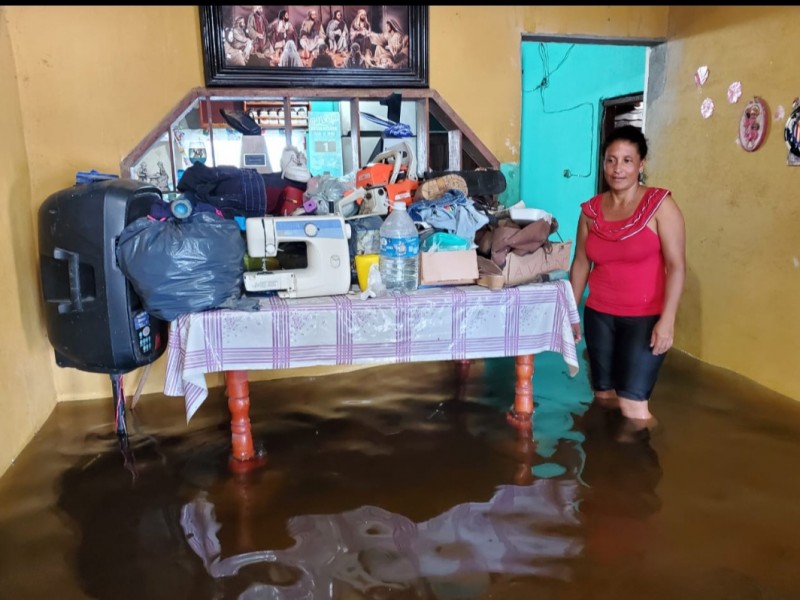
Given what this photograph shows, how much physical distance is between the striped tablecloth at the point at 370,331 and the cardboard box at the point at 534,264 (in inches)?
2.4

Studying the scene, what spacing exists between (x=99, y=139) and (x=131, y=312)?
3.74ft

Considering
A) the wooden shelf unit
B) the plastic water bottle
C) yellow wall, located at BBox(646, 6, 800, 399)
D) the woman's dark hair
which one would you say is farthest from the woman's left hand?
the wooden shelf unit

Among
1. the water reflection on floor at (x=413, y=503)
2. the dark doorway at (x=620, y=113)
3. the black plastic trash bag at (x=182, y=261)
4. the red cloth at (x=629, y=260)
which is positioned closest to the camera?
the water reflection on floor at (x=413, y=503)

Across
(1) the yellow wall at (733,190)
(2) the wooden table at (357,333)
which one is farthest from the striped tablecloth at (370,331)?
(1) the yellow wall at (733,190)

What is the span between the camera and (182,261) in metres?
2.20

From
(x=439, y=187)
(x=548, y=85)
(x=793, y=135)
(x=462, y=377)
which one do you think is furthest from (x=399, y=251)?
(x=548, y=85)

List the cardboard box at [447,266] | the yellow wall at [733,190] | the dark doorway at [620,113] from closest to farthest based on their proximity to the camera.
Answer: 1. the cardboard box at [447,266]
2. the yellow wall at [733,190]
3. the dark doorway at [620,113]

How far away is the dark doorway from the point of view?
4797 mm

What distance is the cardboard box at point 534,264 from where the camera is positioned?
8.44 feet

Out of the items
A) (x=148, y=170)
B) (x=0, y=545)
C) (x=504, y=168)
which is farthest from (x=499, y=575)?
(x=148, y=170)

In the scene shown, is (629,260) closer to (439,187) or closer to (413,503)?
(439,187)

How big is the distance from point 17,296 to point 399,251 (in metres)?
1.73

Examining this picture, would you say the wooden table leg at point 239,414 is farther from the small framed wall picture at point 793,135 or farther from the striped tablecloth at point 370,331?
the small framed wall picture at point 793,135

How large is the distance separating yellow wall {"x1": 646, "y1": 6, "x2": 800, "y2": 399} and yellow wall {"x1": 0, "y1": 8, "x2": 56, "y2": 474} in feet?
12.1
